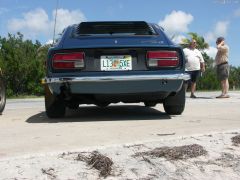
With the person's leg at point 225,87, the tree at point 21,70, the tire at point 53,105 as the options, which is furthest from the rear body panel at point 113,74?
the tree at point 21,70

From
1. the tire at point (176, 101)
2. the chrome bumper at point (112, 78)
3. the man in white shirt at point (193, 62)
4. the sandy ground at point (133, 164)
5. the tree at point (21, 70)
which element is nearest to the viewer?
the sandy ground at point (133, 164)

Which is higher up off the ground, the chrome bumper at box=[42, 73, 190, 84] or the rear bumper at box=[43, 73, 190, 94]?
the chrome bumper at box=[42, 73, 190, 84]

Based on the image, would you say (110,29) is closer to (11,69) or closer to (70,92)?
(70,92)

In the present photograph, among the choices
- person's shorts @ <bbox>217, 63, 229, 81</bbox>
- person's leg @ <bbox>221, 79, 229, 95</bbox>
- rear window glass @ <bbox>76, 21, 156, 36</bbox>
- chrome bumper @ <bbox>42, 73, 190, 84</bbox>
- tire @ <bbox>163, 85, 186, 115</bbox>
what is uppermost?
rear window glass @ <bbox>76, 21, 156, 36</bbox>

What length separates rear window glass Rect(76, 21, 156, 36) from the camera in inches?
265

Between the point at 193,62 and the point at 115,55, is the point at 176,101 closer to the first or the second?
the point at 115,55

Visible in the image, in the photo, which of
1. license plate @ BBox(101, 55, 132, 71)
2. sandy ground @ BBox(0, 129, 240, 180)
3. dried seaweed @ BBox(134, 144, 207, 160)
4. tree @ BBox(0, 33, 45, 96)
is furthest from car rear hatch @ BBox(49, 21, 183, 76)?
tree @ BBox(0, 33, 45, 96)

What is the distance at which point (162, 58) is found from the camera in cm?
609

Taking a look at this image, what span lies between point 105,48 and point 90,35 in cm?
48

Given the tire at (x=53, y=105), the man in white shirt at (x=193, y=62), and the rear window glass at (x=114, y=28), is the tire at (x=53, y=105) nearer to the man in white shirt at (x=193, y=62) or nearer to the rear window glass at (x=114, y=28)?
the rear window glass at (x=114, y=28)

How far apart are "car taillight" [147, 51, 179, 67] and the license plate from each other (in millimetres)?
255

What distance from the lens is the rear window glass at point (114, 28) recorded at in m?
6.73

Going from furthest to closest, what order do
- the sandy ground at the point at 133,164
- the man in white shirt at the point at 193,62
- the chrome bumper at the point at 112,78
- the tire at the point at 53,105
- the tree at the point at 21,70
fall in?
the tree at the point at 21,70, the man in white shirt at the point at 193,62, the tire at the point at 53,105, the chrome bumper at the point at 112,78, the sandy ground at the point at 133,164

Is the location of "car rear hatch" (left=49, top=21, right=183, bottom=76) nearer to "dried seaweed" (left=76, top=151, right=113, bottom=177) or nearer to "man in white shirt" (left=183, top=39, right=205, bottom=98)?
"dried seaweed" (left=76, top=151, right=113, bottom=177)
